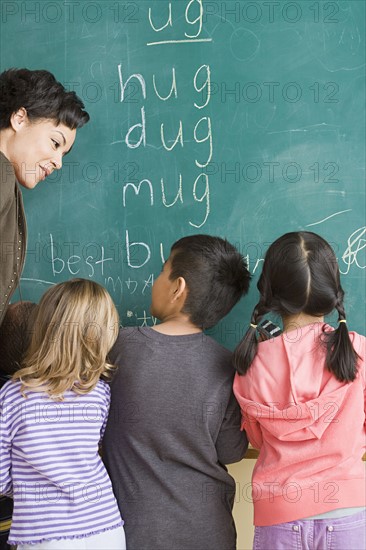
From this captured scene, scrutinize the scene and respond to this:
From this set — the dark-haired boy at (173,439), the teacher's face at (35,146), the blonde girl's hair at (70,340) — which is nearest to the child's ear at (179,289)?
the dark-haired boy at (173,439)

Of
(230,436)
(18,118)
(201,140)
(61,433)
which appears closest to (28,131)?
(18,118)

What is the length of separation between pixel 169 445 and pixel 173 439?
18 millimetres

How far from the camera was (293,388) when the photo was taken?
1.58 metres

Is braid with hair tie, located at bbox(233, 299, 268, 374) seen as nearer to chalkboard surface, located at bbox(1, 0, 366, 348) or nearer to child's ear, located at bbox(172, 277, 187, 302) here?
child's ear, located at bbox(172, 277, 187, 302)

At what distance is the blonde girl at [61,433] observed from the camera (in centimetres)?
153

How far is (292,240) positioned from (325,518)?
0.65m

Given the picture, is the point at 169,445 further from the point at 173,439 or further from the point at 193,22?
the point at 193,22

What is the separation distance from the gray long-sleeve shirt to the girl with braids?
0.31 ft

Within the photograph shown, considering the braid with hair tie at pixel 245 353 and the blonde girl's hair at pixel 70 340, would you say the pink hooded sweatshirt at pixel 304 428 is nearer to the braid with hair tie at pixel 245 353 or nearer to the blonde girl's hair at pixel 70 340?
the braid with hair tie at pixel 245 353

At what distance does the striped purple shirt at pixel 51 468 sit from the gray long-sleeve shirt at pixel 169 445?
9cm

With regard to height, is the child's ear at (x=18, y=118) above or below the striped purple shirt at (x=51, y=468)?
above

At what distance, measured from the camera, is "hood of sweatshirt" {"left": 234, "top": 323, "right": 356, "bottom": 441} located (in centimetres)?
156

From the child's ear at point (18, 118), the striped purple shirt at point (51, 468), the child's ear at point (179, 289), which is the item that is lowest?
the striped purple shirt at point (51, 468)

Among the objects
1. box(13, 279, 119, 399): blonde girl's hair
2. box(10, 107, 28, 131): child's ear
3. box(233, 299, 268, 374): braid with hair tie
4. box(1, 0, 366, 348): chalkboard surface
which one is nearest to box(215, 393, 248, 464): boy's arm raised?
box(233, 299, 268, 374): braid with hair tie
